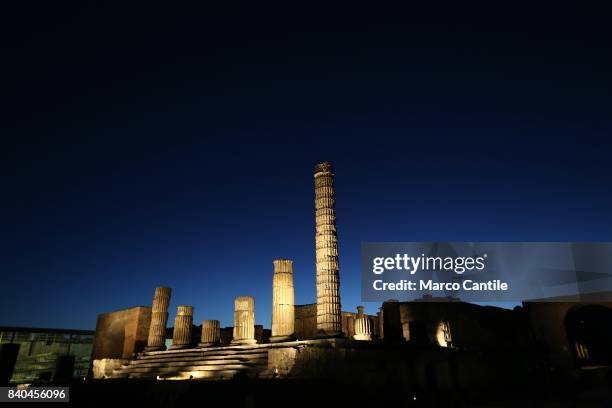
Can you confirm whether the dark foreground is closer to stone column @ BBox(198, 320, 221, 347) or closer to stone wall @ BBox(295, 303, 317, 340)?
stone column @ BBox(198, 320, 221, 347)

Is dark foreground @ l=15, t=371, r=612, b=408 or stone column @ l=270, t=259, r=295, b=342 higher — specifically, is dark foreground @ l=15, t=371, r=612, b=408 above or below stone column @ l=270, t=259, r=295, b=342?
below

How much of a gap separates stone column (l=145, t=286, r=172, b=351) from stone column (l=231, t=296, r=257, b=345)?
181 inches

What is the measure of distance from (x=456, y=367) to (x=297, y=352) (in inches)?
299

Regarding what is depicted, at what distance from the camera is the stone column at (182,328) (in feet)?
67.6

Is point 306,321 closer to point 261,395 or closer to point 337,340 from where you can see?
point 337,340

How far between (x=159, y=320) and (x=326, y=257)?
1006 cm

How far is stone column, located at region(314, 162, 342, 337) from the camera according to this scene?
16.7 m

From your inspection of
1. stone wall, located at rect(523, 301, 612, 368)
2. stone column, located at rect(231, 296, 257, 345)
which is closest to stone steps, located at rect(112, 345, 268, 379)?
stone column, located at rect(231, 296, 257, 345)

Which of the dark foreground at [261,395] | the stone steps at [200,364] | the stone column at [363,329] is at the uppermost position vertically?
the stone column at [363,329]

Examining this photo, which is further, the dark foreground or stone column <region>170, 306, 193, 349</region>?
stone column <region>170, 306, 193, 349</region>

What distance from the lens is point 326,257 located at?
17656mm

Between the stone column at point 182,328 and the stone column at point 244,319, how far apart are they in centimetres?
300

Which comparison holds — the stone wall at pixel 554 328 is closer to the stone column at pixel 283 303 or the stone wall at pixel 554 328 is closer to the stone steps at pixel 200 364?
the stone column at pixel 283 303

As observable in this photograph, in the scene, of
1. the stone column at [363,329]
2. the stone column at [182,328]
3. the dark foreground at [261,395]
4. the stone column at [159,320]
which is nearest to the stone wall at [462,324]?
the stone column at [363,329]
